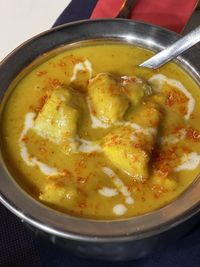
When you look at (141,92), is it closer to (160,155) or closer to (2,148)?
(160,155)

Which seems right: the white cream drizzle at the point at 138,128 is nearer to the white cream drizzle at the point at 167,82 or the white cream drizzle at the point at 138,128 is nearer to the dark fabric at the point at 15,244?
the white cream drizzle at the point at 167,82

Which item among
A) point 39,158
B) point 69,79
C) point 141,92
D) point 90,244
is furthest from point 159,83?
point 90,244

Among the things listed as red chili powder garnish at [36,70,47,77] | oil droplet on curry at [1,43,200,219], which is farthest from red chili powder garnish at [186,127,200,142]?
red chili powder garnish at [36,70,47,77]

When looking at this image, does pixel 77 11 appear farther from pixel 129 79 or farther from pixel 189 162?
pixel 189 162

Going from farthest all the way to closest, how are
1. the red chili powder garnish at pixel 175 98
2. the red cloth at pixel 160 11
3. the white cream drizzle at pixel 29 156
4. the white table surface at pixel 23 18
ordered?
1. the white table surface at pixel 23 18
2. the red cloth at pixel 160 11
3. the red chili powder garnish at pixel 175 98
4. the white cream drizzle at pixel 29 156

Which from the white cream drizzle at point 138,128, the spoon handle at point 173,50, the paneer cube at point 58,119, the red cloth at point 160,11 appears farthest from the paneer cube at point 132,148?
the red cloth at point 160,11

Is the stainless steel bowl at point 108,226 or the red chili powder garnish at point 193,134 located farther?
the red chili powder garnish at point 193,134
